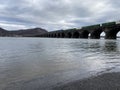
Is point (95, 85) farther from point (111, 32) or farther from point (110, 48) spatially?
point (111, 32)

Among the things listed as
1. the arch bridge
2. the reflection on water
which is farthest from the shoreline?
the arch bridge

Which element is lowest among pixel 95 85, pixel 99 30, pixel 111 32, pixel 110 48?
Result: pixel 110 48

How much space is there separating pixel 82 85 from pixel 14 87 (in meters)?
2.01

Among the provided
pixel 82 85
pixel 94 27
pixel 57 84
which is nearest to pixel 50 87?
pixel 57 84

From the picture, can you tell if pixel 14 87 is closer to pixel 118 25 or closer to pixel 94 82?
pixel 94 82

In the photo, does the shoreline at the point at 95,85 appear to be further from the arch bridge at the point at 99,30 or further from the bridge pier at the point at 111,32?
the bridge pier at the point at 111,32

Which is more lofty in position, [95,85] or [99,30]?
[99,30]

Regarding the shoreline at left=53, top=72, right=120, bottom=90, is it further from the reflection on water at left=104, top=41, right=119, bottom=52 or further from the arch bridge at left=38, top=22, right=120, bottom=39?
the arch bridge at left=38, top=22, right=120, bottom=39

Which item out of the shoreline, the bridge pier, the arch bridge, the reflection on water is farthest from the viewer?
the bridge pier

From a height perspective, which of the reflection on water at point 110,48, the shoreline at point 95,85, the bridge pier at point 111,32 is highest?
the bridge pier at point 111,32

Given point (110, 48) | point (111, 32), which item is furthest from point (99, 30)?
point (110, 48)

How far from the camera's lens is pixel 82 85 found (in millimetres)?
5496

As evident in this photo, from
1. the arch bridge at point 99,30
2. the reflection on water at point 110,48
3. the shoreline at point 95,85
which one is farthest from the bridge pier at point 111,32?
the shoreline at point 95,85

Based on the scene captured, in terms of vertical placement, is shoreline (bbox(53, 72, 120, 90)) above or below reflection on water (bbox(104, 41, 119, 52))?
above
